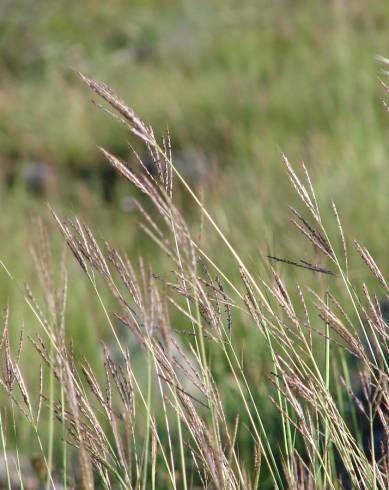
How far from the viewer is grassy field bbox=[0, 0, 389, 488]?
2.04m

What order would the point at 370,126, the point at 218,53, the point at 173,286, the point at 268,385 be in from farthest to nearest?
the point at 218,53 < the point at 370,126 < the point at 268,385 < the point at 173,286

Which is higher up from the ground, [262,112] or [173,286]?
[173,286]

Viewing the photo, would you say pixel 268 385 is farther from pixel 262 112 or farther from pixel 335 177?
pixel 262 112

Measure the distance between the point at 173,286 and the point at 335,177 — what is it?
9.69ft

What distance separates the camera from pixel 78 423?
1.14 m

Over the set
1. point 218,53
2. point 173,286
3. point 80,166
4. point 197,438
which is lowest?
point 80,166

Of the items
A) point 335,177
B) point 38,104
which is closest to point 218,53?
point 38,104

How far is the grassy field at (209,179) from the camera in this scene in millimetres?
2041

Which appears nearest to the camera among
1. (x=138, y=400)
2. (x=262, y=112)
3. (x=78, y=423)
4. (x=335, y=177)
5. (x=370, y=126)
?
(x=78, y=423)

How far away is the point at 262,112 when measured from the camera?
19.2ft

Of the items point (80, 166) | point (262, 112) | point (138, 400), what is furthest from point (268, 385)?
point (80, 166)

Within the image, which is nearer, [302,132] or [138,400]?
[138,400]

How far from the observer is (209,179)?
4.44 m

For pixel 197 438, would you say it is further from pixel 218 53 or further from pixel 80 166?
pixel 218 53
